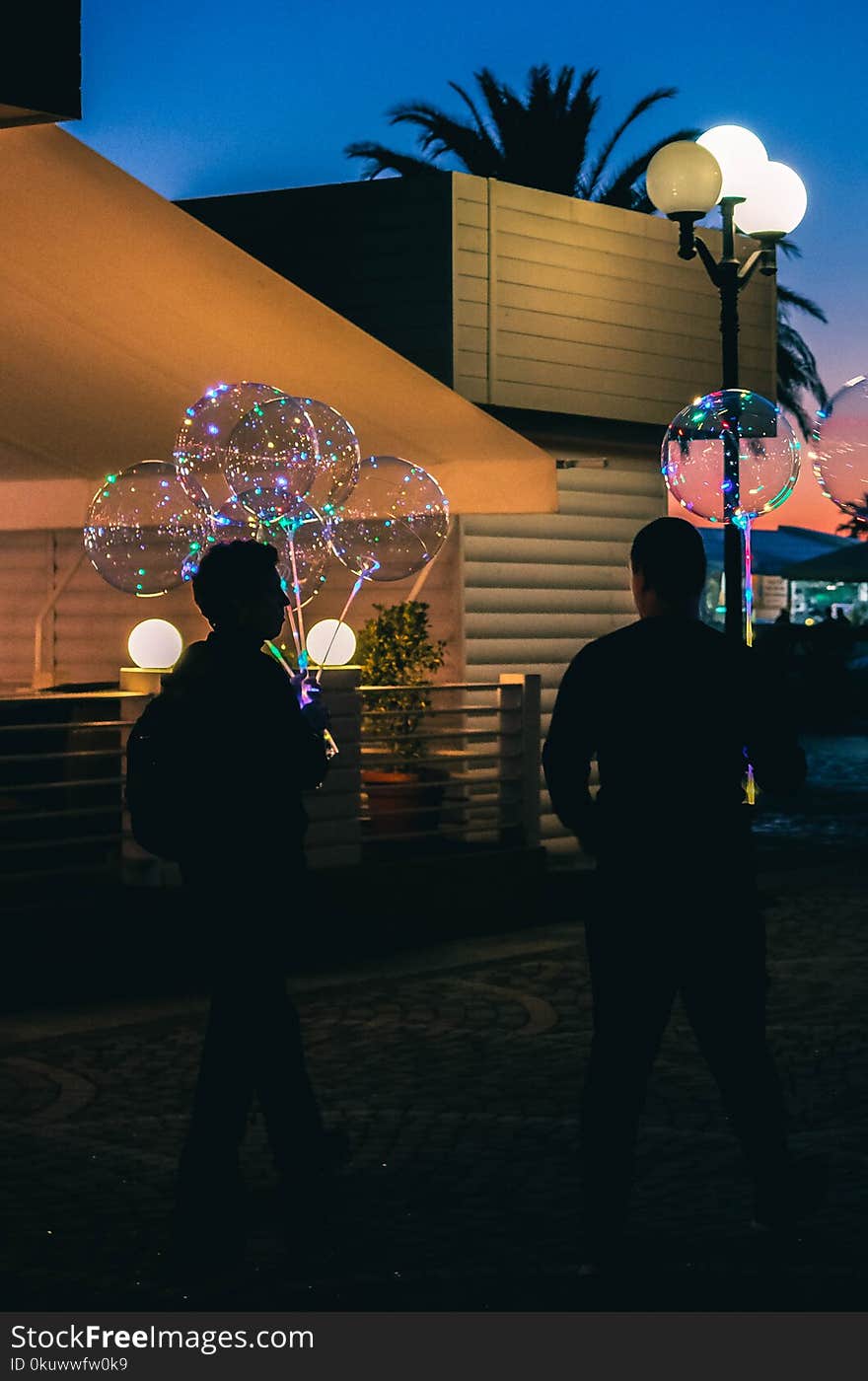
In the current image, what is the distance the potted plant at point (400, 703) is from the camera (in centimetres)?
1321

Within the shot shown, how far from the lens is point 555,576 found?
50.9ft

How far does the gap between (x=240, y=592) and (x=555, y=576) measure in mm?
9975

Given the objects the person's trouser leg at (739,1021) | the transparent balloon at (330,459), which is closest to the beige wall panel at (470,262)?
the transparent balloon at (330,459)

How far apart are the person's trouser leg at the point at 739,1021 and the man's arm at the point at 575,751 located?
0.39m

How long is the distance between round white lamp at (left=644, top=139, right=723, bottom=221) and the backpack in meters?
7.85

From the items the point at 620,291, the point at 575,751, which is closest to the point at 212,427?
the point at 575,751

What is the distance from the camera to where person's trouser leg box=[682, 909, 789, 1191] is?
5289 mm

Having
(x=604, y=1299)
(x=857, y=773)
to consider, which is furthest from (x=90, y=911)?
(x=857, y=773)

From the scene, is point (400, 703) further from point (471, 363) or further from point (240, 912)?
point (240, 912)

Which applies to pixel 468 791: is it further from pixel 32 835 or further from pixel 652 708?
pixel 652 708

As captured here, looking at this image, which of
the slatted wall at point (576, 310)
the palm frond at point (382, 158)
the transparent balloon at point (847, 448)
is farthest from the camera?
the palm frond at point (382, 158)

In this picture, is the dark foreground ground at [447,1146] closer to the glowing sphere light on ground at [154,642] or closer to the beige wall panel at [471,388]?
the glowing sphere light on ground at [154,642]

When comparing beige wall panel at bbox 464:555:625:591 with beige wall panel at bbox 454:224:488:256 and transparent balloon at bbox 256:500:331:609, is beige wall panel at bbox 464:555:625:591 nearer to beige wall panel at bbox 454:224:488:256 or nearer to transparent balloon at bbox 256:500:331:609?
beige wall panel at bbox 454:224:488:256
